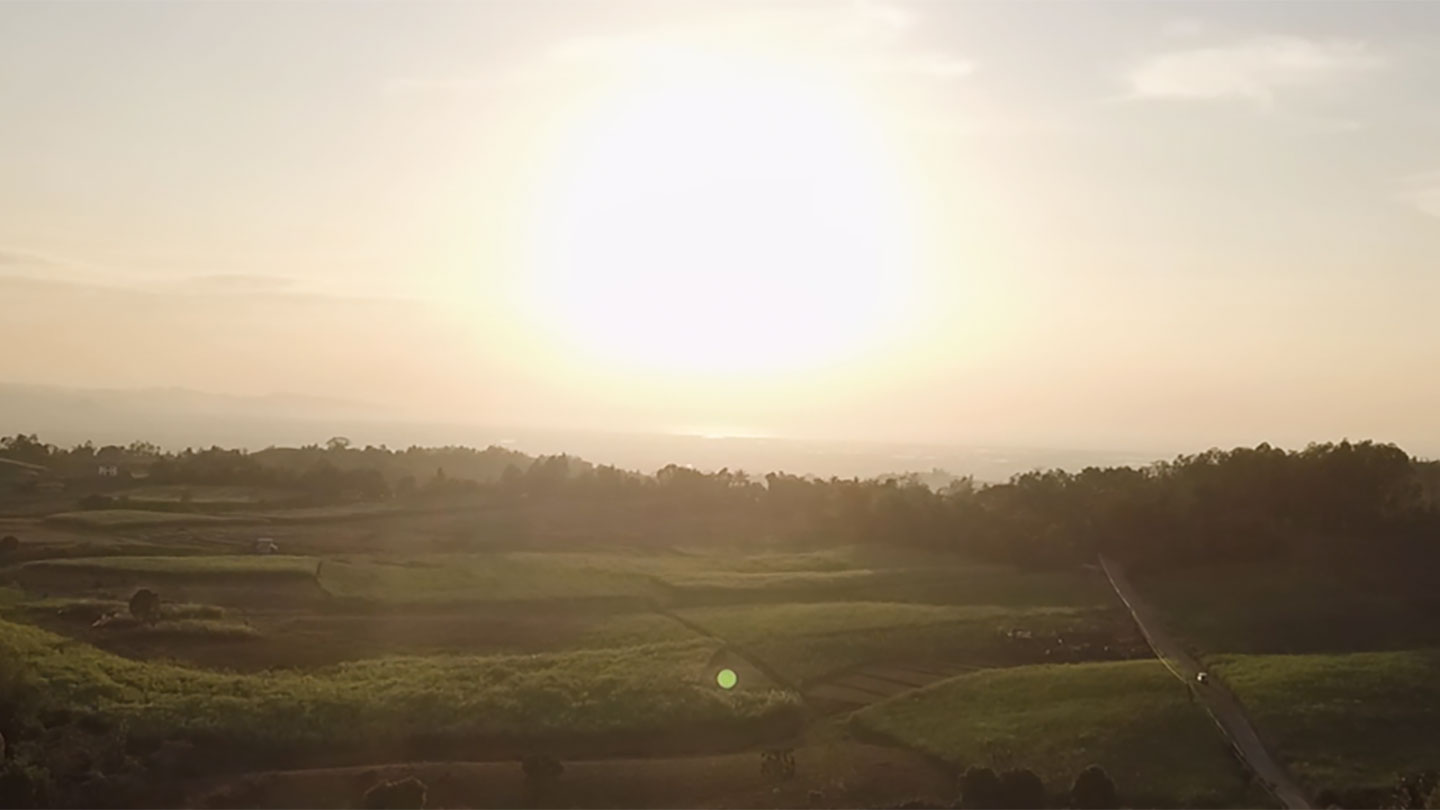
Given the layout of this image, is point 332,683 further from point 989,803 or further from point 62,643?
point 989,803

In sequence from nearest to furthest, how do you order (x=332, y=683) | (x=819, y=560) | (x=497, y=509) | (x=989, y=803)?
(x=989, y=803) → (x=332, y=683) → (x=819, y=560) → (x=497, y=509)

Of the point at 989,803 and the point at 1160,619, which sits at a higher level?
the point at 1160,619

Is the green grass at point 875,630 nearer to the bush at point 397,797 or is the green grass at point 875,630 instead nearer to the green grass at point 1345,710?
the green grass at point 1345,710

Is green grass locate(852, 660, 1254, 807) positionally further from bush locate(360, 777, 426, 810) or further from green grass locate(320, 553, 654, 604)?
green grass locate(320, 553, 654, 604)

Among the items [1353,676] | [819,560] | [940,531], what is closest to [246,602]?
[819,560]

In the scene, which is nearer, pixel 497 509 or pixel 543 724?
pixel 543 724

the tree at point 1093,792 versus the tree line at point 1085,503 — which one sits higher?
the tree line at point 1085,503

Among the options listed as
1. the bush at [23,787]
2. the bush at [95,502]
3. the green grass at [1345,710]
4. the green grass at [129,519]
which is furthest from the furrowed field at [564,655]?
the bush at [95,502]
